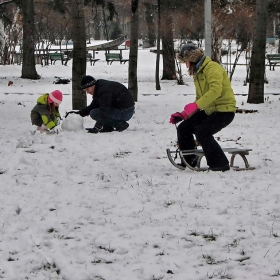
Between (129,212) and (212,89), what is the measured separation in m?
2.11

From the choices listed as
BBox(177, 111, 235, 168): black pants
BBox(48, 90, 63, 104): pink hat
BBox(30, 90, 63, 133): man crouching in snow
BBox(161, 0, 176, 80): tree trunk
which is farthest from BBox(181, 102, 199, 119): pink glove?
BBox(161, 0, 176, 80): tree trunk

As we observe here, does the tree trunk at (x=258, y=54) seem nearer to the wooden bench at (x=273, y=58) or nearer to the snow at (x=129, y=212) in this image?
the snow at (x=129, y=212)

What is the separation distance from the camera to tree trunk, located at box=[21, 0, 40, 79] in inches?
1094

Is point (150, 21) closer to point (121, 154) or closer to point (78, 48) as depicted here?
point (78, 48)

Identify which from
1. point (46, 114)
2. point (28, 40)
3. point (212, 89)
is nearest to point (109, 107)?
point (46, 114)

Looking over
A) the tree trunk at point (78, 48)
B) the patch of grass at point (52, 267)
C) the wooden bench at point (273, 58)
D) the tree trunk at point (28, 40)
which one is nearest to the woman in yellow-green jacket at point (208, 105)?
the patch of grass at point (52, 267)

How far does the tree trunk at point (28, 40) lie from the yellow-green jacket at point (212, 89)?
71.6ft

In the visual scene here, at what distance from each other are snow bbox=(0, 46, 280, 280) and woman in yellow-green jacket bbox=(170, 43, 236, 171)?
379 mm

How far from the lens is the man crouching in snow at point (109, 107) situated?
11.0 metres

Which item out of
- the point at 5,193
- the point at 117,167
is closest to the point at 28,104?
the point at 117,167

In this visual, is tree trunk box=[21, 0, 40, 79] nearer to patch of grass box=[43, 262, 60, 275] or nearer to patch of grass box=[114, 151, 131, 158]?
patch of grass box=[114, 151, 131, 158]

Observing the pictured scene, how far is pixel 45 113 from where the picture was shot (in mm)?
11180

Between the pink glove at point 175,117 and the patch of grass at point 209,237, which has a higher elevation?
the pink glove at point 175,117

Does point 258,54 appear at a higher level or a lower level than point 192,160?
higher
